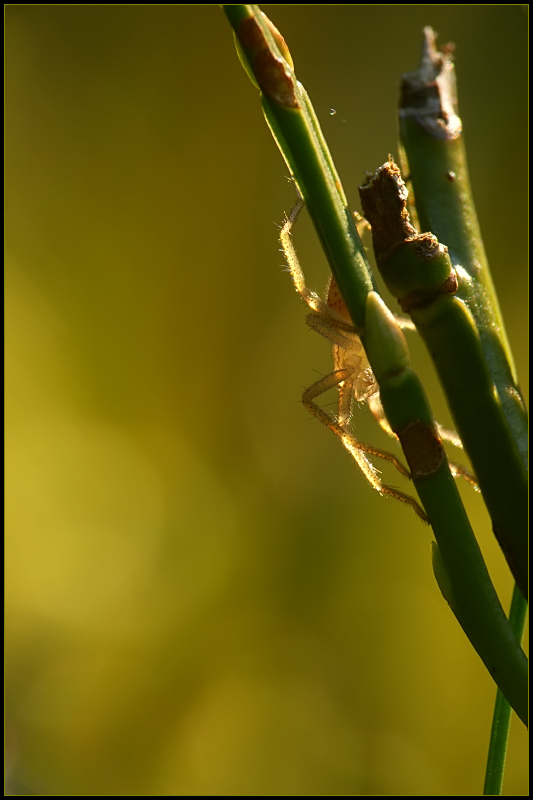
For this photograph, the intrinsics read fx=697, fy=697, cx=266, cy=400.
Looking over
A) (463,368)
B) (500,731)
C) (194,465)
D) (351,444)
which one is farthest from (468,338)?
(194,465)

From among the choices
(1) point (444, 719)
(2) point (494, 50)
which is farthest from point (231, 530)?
(2) point (494, 50)

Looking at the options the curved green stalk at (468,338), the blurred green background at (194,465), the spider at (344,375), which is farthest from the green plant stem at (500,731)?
the blurred green background at (194,465)

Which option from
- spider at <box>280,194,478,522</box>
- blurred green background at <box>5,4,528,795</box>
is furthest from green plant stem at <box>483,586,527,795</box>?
blurred green background at <box>5,4,528,795</box>

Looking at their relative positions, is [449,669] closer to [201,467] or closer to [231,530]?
[231,530]

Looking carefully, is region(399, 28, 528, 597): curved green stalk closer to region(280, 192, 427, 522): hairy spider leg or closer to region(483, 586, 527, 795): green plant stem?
region(483, 586, 527, 795): green plant stem

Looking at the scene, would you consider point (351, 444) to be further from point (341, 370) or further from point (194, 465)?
point (194, 465)

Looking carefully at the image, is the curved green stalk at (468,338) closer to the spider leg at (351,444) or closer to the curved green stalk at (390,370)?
the curved green stalk at (390,370)
